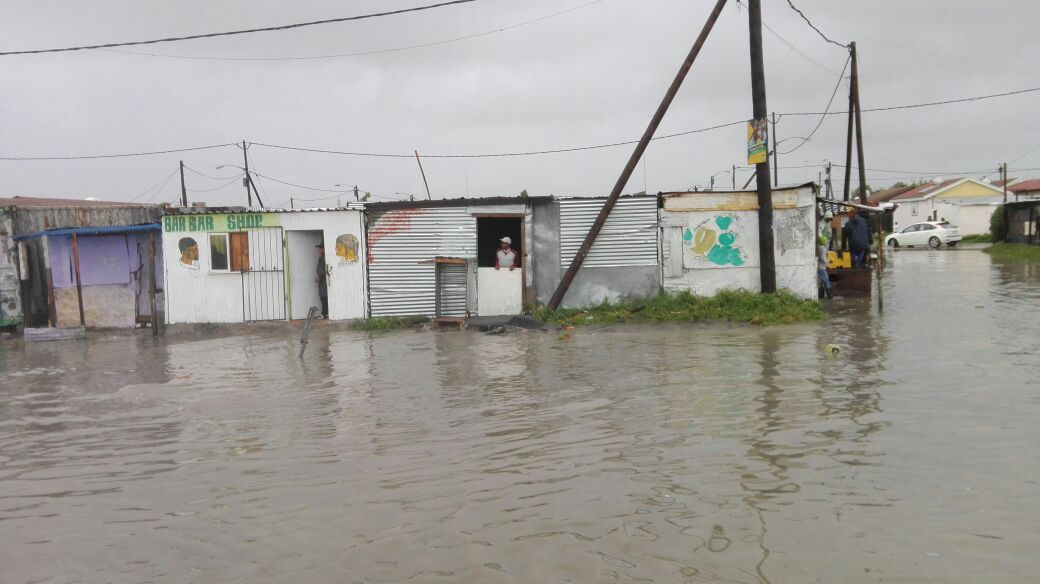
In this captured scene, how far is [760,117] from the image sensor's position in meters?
16.1

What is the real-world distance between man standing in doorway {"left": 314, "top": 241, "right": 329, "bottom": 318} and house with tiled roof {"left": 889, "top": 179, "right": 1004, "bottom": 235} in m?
47.9

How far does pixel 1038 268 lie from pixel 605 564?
2703cm

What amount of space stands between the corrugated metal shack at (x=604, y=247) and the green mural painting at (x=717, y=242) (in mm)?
859

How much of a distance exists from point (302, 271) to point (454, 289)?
374 cm

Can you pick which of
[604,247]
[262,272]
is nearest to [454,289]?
[604,247]

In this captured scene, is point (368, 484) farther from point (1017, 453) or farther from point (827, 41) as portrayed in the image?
point (827, 41)

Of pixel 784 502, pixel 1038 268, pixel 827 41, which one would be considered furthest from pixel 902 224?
pixel 784 502

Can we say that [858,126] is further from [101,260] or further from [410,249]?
[101,260]

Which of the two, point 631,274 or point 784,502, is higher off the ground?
point 631,274

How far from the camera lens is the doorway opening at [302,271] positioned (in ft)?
59.0

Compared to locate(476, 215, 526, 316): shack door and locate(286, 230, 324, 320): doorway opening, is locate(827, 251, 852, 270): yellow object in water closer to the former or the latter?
locate(476, 215, 526, 316): shack door

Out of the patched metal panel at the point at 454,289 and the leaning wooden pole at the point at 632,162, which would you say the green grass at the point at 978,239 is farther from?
the patched metal panel at the point at 454,289

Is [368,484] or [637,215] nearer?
[368,484]

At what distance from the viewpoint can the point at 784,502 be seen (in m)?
5.28
